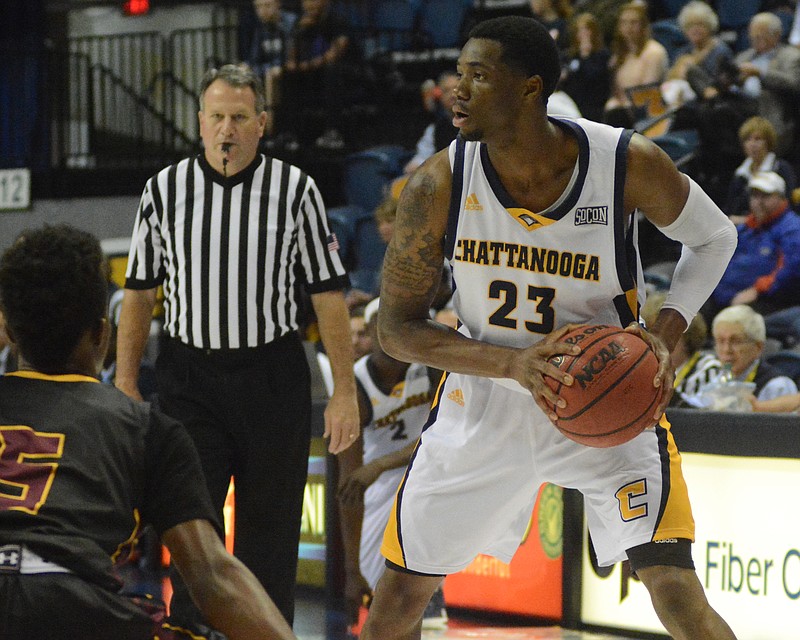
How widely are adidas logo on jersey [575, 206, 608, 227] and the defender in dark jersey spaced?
1.38 metres

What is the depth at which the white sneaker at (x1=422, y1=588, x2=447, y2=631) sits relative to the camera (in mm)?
5793

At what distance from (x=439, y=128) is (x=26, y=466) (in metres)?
7.86

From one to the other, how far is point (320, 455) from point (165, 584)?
3.62 feet

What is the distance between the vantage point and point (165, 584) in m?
6.86

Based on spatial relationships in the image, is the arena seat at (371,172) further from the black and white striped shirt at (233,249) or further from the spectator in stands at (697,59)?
the black and white striped shirt at (233,249)

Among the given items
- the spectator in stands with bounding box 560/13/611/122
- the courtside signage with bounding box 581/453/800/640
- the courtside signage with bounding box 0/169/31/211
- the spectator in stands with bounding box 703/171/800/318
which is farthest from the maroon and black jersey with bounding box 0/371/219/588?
the courtside signage with bounding box 0/169/31/211

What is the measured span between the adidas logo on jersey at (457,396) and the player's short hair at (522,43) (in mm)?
855

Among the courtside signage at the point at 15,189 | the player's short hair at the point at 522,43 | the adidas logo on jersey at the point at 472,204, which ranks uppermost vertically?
the player's short hair at the point at 522,43

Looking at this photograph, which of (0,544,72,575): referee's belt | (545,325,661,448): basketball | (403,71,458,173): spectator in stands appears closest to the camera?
(0,544,72,575): referee's belt

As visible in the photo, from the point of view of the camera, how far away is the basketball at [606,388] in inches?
123

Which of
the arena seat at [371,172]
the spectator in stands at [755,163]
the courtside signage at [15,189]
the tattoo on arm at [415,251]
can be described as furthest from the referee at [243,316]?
the courtside signage at [15,189]

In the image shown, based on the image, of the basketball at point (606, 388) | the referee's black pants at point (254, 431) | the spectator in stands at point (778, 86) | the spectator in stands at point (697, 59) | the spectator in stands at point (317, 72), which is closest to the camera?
the basketball at point (606, 388)

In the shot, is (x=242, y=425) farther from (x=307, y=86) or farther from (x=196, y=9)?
(x=196, y=9)

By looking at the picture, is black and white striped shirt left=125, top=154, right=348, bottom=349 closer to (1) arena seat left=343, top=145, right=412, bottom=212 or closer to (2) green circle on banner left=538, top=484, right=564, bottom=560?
(2) green circle on banner left=538, top=484, right=564, bottom=560
